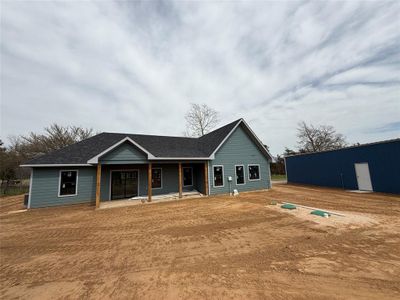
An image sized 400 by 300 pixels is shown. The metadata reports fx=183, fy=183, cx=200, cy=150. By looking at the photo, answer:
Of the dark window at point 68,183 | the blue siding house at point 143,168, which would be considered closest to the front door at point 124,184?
the blue siding house at point 143,168

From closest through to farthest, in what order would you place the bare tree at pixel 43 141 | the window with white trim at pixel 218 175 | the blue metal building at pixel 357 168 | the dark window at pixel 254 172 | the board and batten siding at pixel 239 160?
the blue metal building at pixel 357 168 < the window with white trim at pixel 218 175 < the board and batten siding at pixel 239 160 < the dark window at pixel 254 172 < the bare tree at pixel 43 141

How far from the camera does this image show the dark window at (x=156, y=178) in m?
13.7

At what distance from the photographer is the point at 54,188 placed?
11.4 meters

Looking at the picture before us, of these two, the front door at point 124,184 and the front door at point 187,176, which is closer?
the front door at point 124,184

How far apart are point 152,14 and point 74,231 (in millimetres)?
9982

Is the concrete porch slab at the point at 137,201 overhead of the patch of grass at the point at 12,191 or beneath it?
beneath

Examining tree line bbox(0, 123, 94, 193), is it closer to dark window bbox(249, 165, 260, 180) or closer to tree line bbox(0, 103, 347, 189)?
tree line bbox(0, 103, 347, 189)

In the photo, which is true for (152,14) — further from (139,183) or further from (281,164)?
(281,164)

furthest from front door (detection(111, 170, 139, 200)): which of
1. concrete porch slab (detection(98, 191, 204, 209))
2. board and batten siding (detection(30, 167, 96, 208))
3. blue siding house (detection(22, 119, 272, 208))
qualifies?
board and batten siding (detection(30, 167, 96, 208))

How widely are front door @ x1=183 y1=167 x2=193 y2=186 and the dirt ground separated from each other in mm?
7929

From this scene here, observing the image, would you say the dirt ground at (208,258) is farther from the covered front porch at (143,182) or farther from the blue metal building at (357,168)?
the blue metal building at (357,168)

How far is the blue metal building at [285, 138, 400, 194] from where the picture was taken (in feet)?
39.4

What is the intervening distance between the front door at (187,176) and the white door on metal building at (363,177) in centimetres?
1306

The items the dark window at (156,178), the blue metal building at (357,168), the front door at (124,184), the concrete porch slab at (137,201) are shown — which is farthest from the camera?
the dark window at (156,178)
